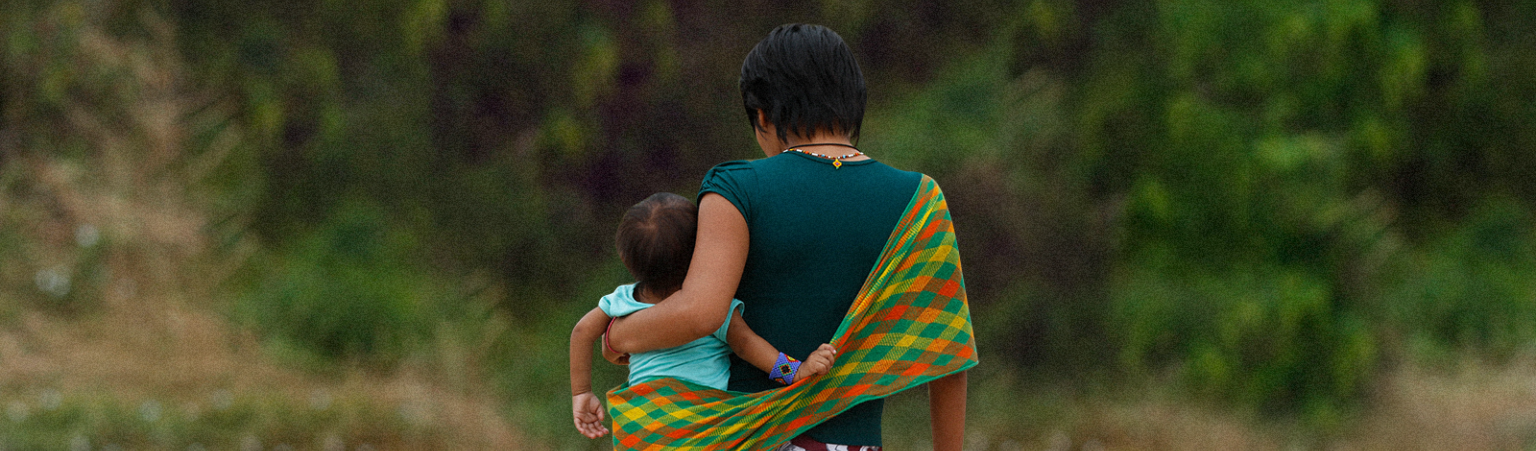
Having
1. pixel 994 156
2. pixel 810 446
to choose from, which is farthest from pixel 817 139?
pixel 994 156

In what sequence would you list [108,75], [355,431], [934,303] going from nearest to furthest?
[934,303], [355,431], [108,75]

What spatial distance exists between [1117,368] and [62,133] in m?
4.77

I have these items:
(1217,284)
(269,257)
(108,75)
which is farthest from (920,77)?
(108,75)

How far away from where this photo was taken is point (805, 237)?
5.88 feet

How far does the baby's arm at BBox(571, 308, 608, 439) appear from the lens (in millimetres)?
1911

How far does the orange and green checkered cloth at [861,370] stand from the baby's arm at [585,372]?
8 cm

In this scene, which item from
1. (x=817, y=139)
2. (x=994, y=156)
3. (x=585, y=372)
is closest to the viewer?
(x=817, y=139)

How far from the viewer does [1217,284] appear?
18.0ft

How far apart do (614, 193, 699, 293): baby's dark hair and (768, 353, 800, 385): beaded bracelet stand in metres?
0.18

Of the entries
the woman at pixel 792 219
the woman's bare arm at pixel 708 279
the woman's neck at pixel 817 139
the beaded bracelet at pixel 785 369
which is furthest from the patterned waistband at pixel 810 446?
the woman's neck at pixel 817 139

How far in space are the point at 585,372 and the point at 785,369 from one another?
0.33 metres

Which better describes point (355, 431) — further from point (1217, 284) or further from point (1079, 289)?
point (1217, 284)

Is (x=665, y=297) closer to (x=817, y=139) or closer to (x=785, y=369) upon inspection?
(x=785, y=369)

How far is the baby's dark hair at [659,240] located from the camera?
1.85 metres
